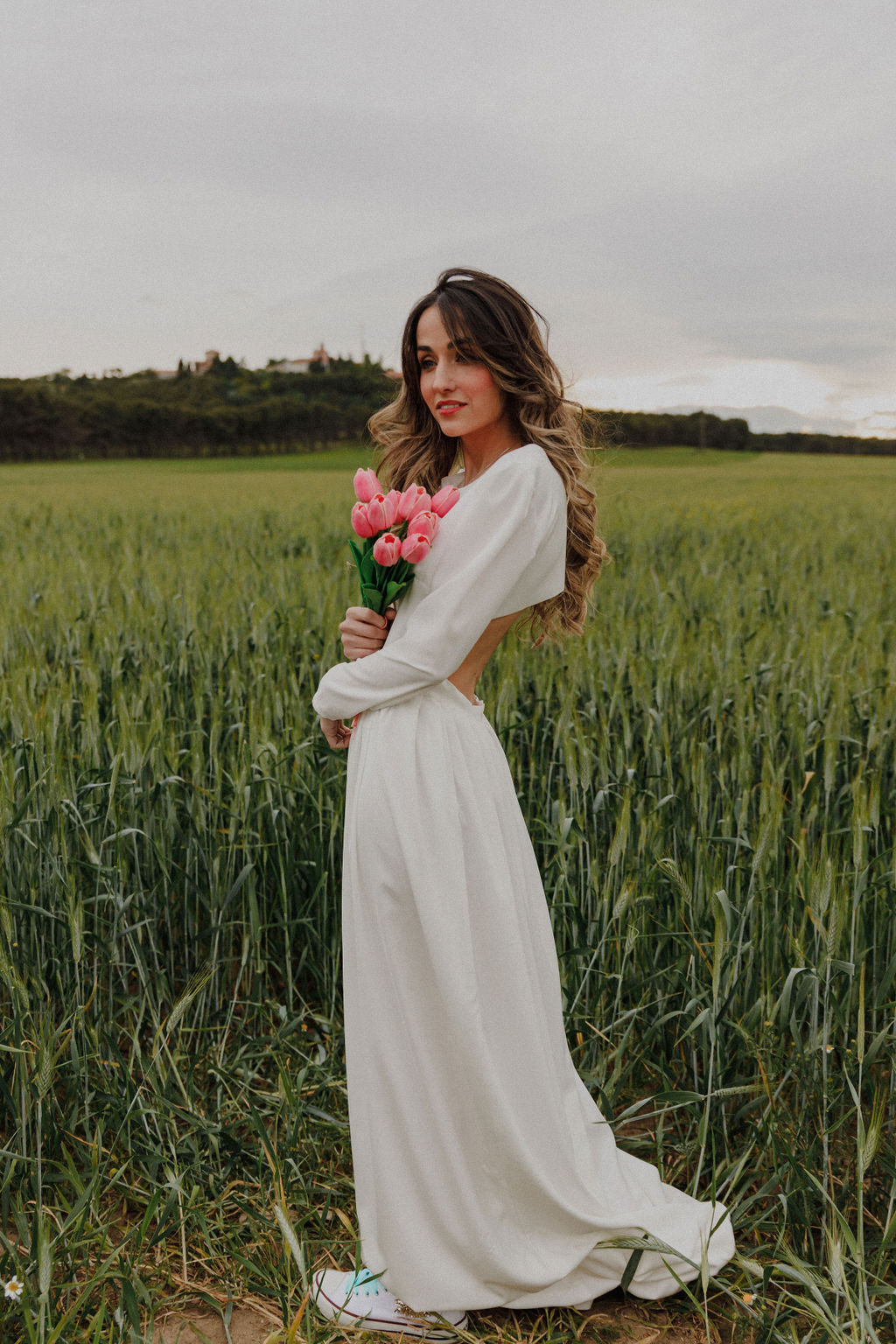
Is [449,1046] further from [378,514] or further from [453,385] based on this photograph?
[453,385]

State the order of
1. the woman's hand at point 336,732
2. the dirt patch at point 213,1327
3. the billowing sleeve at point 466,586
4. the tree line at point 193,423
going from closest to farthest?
1. the billowing sleeve at point 466,586
2. the dirt patch at point 213,1327
3. the woman's hand at point 336,732
4. the tree line at point 193,423

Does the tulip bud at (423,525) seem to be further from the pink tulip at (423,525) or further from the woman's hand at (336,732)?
the woman's hand at (336,732)

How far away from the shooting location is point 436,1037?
5.21ft

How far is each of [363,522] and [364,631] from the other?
0.20 m

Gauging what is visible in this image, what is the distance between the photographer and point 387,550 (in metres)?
1.57

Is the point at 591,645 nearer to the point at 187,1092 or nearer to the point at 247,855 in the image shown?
the point at 247,855

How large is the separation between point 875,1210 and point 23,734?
93.2 inches

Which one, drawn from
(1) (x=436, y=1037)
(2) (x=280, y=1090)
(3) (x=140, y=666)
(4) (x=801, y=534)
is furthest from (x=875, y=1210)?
(4) (x=801, y=534)

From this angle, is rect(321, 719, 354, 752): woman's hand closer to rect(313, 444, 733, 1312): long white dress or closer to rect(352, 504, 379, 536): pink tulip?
rect(313, 444, 733, 1312): long white dress

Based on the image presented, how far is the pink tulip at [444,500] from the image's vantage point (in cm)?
164

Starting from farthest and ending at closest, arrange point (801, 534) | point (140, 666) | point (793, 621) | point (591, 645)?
1. point (801, 534)
2. point (793, 621)
3. point (591, 645)
4. point (140, 666)

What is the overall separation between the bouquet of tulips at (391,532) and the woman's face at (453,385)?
0.48 ft

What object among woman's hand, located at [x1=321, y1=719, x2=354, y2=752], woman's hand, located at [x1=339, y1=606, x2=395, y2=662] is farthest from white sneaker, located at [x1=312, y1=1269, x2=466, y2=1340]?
woman's hand, located at [x1=339, y1=606, x2=395, y2=662]

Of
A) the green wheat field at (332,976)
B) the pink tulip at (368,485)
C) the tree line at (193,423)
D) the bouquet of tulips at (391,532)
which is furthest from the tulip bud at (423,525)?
the tree line at (193,423)
